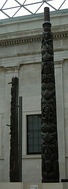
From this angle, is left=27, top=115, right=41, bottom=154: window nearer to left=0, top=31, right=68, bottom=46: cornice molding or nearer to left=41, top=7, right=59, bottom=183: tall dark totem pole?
left=0, top=31, right=68, bottom=46: cornice molding

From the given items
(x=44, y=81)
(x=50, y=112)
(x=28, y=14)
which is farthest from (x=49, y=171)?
(x=28, y=14)

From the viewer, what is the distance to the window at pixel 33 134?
78.8 feet

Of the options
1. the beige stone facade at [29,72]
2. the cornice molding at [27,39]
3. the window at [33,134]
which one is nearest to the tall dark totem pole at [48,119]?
the beige stone facade at [29,72]

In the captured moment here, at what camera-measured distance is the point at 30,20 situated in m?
25.7

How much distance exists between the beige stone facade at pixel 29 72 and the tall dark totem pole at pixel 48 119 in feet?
35.9

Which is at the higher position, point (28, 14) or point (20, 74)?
point (28, 14)

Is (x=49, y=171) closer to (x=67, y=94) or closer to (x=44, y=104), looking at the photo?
(x=44, y=104)

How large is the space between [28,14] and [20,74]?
538 centimetres

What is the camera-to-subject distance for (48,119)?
12117mm

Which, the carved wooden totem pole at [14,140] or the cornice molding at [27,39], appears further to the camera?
the cornice molding at [27,39]

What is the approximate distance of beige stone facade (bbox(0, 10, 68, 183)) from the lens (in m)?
23.3

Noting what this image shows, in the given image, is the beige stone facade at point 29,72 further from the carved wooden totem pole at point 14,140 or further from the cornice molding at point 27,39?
the carved wooden totem pole at point 14,140

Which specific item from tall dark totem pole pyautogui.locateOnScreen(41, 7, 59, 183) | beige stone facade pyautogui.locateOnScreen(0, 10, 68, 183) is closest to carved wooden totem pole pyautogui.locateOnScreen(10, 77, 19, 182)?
tall dark totem pole pyautogui.locateOnScreen(41, 7, 59, 183)

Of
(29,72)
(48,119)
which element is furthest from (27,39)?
(48,119)
